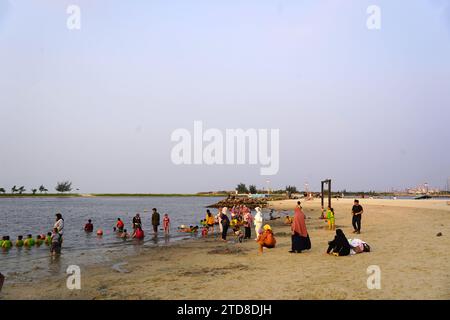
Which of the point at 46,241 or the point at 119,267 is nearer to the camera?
the point at 119,267

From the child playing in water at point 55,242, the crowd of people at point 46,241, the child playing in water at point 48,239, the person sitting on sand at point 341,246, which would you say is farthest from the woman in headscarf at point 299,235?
the child playing in water at point 48,239

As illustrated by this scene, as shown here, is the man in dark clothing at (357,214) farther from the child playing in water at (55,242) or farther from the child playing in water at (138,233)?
the child playing in water at (55,242)

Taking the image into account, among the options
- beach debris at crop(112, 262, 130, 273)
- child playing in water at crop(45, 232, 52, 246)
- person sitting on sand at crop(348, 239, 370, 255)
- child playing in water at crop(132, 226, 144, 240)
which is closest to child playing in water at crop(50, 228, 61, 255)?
child playing in water at crop(45, 232, 52, 246)

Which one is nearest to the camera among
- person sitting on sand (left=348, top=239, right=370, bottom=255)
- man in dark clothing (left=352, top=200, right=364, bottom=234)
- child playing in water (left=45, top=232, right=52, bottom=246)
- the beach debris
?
the beach debris

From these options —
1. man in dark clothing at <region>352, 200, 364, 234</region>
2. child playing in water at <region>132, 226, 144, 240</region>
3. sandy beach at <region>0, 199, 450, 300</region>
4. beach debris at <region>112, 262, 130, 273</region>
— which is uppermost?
man in dark clothing at <region>352, 200, 364, 234</region>

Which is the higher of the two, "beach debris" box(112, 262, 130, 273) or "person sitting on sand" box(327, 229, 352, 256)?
"person sitting on sand" box(327, 229, 352, 256)

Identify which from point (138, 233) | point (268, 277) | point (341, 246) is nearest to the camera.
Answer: point (268, 277)

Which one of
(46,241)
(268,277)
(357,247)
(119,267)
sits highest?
(357,247)

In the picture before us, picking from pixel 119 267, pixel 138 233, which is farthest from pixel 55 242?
pixel 138 233

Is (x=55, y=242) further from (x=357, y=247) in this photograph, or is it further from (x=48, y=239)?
(x=357, y=247)

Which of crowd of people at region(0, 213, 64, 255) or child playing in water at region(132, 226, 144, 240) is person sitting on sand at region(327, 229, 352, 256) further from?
child playing in water at region(132, 226, 144, 240)

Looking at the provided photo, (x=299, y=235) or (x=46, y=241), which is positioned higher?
(x=299, y=235)

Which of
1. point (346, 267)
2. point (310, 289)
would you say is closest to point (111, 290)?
point (310, 289)
